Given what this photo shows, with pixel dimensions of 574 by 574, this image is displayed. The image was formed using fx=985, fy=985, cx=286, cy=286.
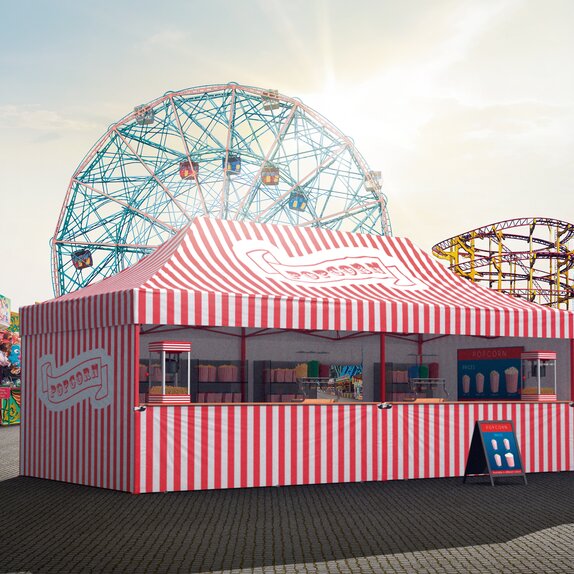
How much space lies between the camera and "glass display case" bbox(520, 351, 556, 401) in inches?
737

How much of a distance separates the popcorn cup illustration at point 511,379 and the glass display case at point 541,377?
1522 mm

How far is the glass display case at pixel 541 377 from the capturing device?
737 inches

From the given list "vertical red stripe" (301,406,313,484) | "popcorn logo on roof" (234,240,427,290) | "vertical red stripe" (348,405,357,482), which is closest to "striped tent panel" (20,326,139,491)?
"vertical red stripe" (301,406,313,484)

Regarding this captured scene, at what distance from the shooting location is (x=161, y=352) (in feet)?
50.2

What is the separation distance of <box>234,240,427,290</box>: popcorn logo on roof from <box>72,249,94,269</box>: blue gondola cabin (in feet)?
63.5

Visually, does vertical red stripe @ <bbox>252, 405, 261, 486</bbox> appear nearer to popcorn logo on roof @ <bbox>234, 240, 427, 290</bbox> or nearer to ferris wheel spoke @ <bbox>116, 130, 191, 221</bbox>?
popcorn logo on roof @ <bbox>234, 240, 427, 290</bbox>

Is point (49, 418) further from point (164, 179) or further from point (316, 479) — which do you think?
point (164, 179)

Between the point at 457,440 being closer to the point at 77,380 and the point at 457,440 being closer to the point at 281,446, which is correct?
the point at 281,446

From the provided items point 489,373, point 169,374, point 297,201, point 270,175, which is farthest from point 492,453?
point 270,175

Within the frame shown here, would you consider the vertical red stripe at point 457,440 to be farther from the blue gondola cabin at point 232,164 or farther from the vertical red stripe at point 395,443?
the blue gondola cabin at point 232,164

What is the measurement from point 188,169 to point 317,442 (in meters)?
20.4

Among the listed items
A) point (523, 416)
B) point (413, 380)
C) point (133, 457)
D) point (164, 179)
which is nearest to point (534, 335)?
point (523, 416)

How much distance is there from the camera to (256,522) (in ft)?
38.3

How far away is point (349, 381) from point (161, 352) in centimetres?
621
